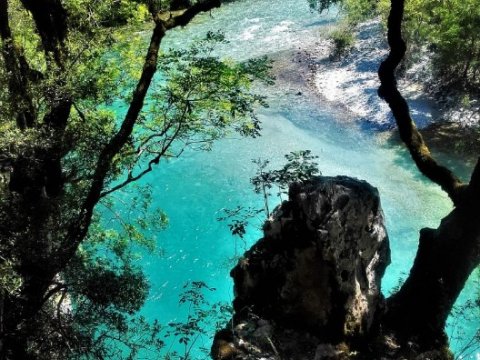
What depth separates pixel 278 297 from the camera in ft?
27.4

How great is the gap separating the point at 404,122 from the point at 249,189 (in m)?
11.7

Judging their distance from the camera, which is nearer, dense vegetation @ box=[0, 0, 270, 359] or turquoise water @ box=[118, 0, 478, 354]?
dense vegetation @ box=[0, 0, 270, 359]

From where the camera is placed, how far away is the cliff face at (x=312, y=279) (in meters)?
7.91

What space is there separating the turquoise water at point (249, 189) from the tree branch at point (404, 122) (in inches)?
264

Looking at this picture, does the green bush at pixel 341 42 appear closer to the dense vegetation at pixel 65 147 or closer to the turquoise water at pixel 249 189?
the turquoise water at pixel 249 189

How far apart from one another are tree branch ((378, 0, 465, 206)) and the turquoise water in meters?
6.71

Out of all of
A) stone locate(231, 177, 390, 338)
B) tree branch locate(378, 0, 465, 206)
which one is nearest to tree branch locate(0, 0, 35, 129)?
stone locate(231, 177, 390, 338)

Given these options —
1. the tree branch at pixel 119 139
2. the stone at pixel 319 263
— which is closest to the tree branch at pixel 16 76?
the tree branch at pixel 119 139

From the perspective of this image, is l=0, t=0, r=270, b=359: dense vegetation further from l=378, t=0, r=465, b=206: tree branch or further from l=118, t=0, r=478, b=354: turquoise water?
l=118, t=0, r=478, b=354: turquoise water

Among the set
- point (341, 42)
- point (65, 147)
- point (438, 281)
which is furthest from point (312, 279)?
point (341, 42)

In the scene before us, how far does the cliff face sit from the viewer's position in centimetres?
791

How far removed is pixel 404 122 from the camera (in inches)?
365

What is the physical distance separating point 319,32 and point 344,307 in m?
30.2

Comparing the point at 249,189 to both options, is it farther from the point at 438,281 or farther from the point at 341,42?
the point at 341,42
